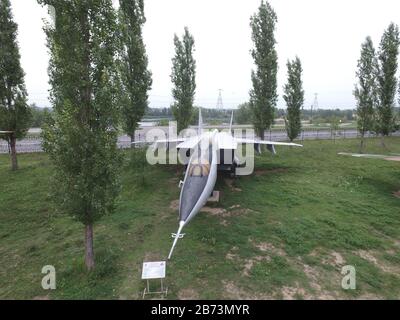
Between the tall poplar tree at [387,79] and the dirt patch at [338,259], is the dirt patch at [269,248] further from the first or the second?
the tall poplar tree at [387,79]

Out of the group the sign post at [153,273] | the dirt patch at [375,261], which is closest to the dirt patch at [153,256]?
the sign post at [153,273]

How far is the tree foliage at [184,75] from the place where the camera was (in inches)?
1239

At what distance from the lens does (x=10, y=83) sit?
71.7 feet

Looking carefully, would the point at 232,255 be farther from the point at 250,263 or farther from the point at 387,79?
the point at 387,79

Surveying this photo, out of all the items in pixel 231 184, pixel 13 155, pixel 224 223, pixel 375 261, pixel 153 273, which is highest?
pixel 13 155

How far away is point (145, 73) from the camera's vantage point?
25.0 metres

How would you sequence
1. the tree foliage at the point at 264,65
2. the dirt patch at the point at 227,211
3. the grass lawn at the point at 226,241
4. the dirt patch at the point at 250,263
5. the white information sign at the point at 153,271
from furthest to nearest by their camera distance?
the tree foliage at the point at 264,65 → the dirt patch at the point at 227,211 → the dirt patch at the point at 250,263 → the grass lawn at the point at 226,241 → the white information sign at the point at 153,271

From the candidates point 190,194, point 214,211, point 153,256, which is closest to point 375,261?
point 214,211

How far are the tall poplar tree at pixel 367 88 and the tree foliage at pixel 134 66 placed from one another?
23006 mm

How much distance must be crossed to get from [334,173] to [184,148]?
471 inches

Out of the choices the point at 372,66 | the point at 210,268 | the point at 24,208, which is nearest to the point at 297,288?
the point at 210,268

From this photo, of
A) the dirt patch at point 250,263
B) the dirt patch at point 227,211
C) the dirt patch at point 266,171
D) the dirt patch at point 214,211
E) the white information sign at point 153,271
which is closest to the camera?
the white information sign at point 153,271

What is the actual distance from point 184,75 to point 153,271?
2553 cm

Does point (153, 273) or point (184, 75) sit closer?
point (153, 273)
